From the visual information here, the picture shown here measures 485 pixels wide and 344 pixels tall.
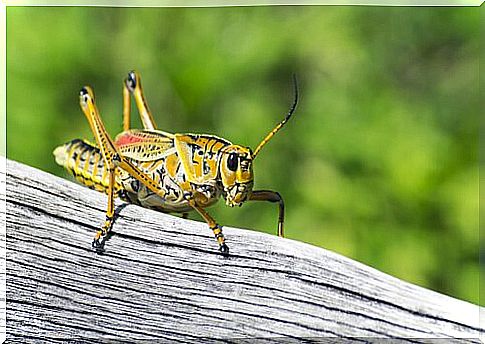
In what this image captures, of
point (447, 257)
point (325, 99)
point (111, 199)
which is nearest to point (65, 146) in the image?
point (111, 199)

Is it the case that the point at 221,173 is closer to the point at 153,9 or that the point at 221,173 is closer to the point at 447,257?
the point at 153,9

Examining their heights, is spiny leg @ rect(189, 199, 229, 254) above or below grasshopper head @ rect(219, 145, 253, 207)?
below

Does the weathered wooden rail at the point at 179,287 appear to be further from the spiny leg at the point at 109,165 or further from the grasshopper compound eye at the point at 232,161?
the grasshopper compound eye at the point at 232,161

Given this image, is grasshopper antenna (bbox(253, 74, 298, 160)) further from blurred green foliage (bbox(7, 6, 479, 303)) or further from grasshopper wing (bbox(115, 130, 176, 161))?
grasshopper wing (bbox(115, 130, 176, 161))

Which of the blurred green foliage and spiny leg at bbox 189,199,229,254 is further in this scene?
the blurred green foliage

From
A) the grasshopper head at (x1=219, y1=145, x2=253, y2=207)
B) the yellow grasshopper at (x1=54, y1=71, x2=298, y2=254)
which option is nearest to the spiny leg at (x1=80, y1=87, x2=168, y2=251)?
the yellow grasshopper at (x1=54, y1=71, x2=298, y2=254)

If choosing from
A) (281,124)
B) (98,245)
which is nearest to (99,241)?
(98,245)
